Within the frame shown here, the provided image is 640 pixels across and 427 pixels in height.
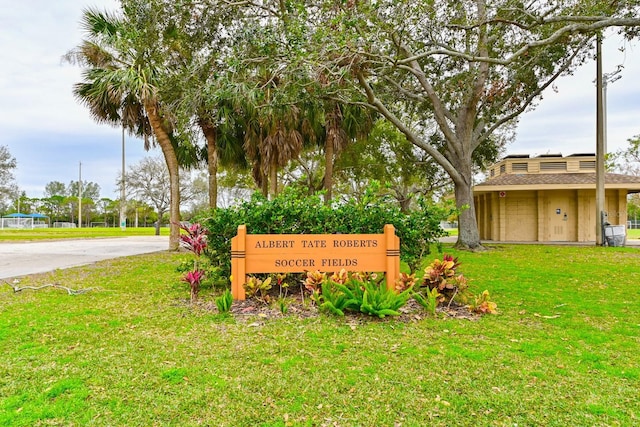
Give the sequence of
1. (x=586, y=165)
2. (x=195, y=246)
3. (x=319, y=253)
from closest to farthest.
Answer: (x=319, y=253), (x=195, y=246), (x=586, y=165)

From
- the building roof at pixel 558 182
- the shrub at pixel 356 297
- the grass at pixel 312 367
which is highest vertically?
the building roof at pixel 558 182

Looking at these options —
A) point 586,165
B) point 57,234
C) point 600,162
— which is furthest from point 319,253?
point 57,234

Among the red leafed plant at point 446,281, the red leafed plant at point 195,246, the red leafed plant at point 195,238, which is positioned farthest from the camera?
the red leafed plant at point 195,238

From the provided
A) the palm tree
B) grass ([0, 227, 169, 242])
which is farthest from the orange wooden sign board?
grass ([0, 227, 169, 242])

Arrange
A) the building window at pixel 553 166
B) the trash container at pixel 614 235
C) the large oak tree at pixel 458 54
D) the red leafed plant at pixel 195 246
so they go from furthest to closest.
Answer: the building window at pixel 553 166
the trash container at pixel 614 235
the large oak tree at pixel 458 54
the red leafed plant at pixel 195 246

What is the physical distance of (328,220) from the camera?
199 inches

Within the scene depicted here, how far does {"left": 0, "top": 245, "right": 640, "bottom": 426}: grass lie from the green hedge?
1.12 m

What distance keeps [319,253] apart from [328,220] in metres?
0.53

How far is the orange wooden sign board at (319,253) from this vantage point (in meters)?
4.69

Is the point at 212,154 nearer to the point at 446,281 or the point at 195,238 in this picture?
the point at 195,238

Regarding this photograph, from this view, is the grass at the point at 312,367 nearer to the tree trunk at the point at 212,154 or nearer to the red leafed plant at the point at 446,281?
the red leafed plant at the point at 446,281

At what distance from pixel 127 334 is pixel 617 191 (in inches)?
786

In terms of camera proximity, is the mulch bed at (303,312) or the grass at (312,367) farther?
the mulch bed at (303,312)

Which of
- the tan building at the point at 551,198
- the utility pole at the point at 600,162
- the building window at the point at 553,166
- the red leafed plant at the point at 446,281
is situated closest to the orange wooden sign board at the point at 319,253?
the red leafed plant at the point at 446,281
